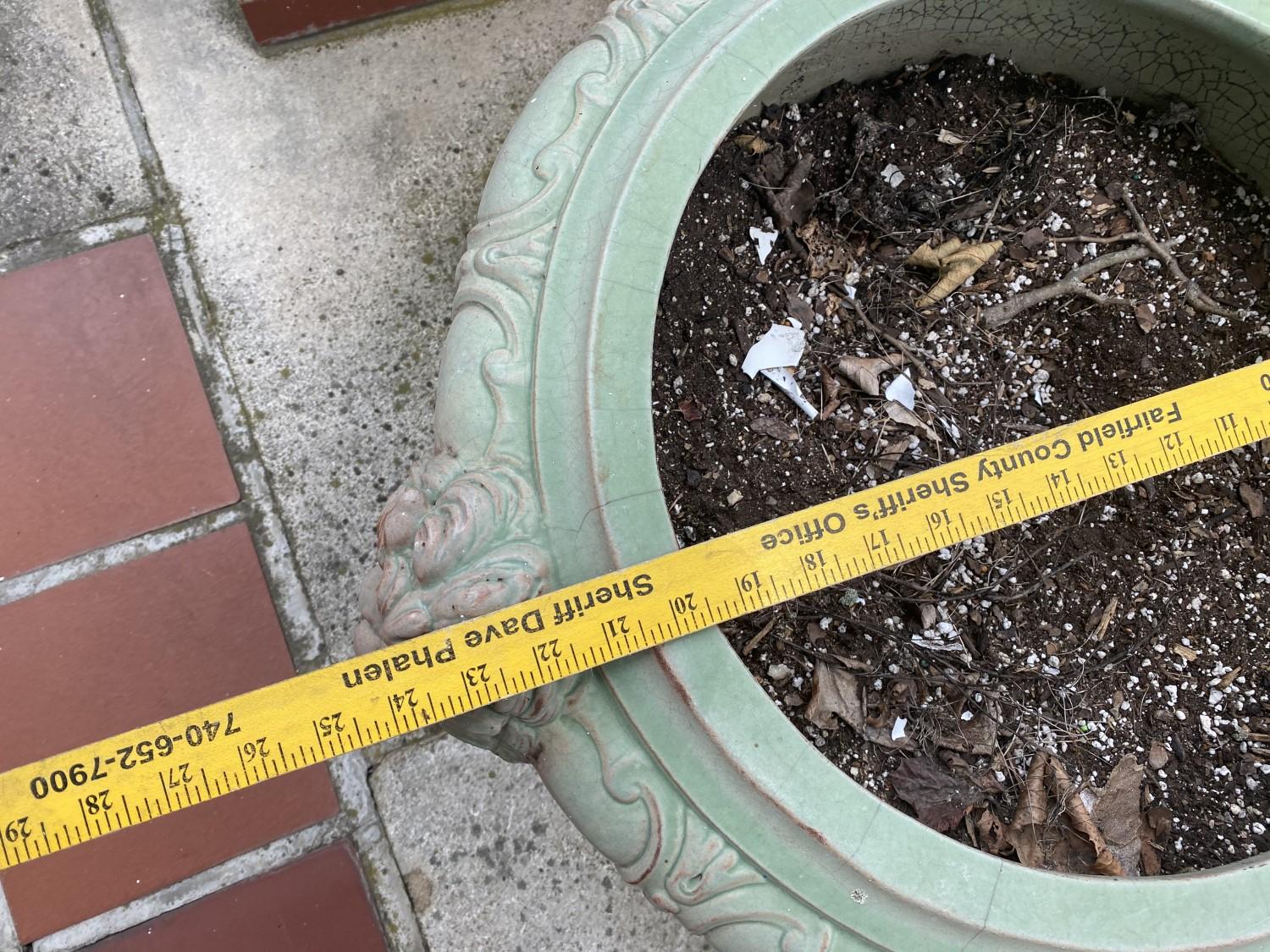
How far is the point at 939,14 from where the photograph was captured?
1.02m

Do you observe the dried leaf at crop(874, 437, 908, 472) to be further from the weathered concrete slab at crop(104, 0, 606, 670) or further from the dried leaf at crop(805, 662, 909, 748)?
the weathered concrete slab at crop(104, 0, 606, 670)

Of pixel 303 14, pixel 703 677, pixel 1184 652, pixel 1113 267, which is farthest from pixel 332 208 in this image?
pixel 1184 652

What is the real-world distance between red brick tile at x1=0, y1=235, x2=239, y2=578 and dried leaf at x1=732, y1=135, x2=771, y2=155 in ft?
3.30

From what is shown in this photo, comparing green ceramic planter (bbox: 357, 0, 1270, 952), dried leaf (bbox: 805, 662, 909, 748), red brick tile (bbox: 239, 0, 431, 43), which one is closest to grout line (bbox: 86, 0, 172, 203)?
red brick tile (bbox: 239, 0, 431, 43)

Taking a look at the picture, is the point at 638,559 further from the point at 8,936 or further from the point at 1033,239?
the point at 8,936

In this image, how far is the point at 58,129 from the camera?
149cm

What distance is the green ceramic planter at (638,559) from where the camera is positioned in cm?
81

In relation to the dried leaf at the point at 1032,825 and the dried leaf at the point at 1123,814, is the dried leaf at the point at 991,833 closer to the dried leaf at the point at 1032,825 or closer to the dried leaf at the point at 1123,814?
the dried leaf at the point at 1032,825


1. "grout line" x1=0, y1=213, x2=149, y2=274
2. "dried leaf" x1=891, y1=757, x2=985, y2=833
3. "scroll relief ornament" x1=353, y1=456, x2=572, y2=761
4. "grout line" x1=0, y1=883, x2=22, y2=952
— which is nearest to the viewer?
"scroll relief ornament" x1=353, y1=456, x2=572, y2=761

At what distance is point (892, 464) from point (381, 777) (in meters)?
1.00

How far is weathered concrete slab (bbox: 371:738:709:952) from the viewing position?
1418 millimetres

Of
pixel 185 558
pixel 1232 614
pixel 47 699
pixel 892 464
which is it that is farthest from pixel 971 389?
pixel 47 699

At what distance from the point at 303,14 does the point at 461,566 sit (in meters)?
1.24

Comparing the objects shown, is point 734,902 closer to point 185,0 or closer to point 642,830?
point 642,830
